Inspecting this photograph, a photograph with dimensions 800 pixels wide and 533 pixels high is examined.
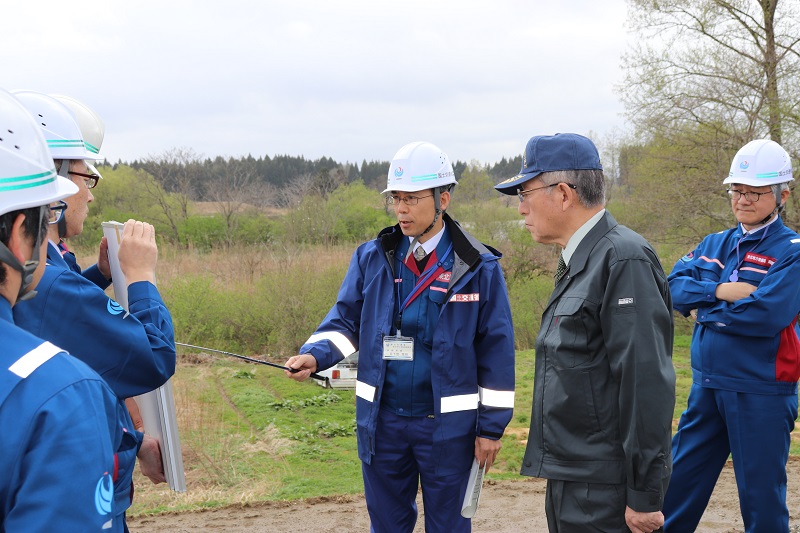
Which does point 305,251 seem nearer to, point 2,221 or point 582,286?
point 582,286

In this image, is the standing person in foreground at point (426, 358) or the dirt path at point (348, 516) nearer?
the standing person in foreground at point (426, 358)

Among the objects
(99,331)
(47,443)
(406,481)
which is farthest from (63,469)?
(406,481)

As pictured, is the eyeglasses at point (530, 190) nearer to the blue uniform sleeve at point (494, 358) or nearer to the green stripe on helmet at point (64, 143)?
the blue uniform sleeve at point (494, 358)

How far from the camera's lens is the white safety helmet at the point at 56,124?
2.72 metres

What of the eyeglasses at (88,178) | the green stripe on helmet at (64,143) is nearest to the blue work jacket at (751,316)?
the eyeglasses at (88,178)

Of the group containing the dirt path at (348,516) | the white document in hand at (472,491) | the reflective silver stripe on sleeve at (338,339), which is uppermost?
the reflective silver stripe on sleeve at (338,339)

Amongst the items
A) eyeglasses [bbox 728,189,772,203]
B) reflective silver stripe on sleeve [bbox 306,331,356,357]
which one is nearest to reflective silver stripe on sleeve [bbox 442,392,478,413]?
reflective silver stripe on sleeve [bbox 306,331,356,357]

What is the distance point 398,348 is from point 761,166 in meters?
2.66

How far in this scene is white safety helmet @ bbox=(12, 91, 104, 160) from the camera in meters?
2.72

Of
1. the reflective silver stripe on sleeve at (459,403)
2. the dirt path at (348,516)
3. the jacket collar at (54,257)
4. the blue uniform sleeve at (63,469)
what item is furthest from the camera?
the dirt path at (348,516)

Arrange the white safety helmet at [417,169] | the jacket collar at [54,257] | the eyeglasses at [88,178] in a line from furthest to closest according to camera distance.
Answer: the white safety helmet at [417,169], the eyeglasses at [88,178], the jacket collar at [54,257]

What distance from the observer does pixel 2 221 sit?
1.50 m

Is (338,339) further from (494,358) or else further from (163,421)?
(163,421)

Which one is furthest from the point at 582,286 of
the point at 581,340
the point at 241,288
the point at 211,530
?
the point at 241,288
